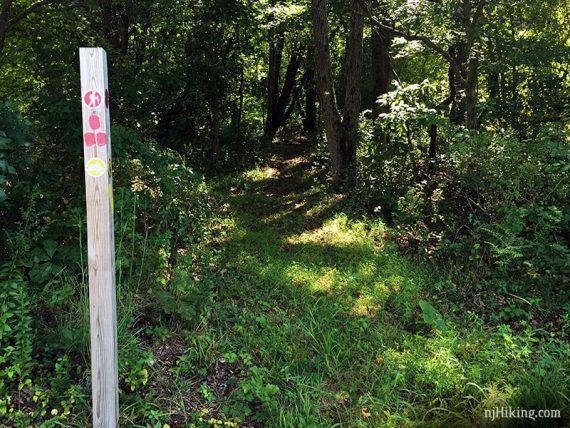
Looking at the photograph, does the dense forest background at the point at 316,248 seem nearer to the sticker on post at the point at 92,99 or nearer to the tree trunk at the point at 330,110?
the tree trunk at the point at 330,110

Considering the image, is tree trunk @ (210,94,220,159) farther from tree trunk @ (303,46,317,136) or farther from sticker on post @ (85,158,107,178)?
sticker on post @ (85,158,107,178)

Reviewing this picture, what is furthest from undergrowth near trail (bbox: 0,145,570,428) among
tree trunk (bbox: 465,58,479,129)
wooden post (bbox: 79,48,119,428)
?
tree trunk (bbox: 465,58,479,129)

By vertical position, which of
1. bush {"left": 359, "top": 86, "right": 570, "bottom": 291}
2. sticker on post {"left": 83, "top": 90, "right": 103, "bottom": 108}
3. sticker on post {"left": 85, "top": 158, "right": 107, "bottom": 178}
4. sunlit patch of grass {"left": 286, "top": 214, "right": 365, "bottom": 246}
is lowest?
sunlit patch of grass {"left": 286, "top": 214, "right": 365, "bottom": 246}

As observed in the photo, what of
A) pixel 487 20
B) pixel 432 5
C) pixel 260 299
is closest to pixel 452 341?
pixel 260 299

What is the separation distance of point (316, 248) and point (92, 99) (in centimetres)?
416

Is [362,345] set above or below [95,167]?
below

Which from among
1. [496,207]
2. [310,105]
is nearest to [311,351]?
[496,207]

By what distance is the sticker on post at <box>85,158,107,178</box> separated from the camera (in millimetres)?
2582

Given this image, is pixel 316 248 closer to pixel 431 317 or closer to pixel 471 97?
pixel 431 317

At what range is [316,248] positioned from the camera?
20.7 ft

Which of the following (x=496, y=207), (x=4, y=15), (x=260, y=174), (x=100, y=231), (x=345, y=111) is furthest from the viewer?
(x=260, y=174)

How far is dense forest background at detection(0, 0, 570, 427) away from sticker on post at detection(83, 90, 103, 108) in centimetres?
118

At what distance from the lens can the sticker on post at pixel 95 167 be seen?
8.47 ft

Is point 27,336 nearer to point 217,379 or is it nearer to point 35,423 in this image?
point 35,423
